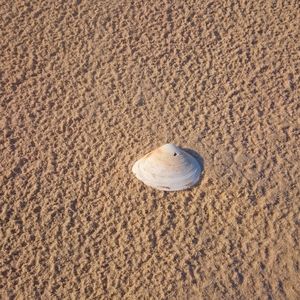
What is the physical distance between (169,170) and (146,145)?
11 cm

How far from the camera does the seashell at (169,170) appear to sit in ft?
4.49

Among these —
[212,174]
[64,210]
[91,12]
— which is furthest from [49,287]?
[91,12]

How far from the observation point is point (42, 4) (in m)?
1.79

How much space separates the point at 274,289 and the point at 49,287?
524mm

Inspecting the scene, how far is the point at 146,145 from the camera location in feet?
4.77

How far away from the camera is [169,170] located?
1.39 m

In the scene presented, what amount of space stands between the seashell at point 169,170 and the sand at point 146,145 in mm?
27

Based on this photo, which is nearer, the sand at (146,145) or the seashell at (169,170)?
the sand at (146,145)

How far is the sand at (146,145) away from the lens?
4.00ft

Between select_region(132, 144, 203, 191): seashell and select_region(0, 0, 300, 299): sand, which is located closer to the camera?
select_region(0, 0, 300, 299): sand

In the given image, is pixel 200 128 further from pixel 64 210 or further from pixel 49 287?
pixel 49 287

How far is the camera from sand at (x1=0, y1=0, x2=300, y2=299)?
1.22 metres

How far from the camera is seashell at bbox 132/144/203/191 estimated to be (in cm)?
137

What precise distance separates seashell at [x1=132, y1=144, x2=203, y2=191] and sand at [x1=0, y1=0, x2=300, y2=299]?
0.03m
